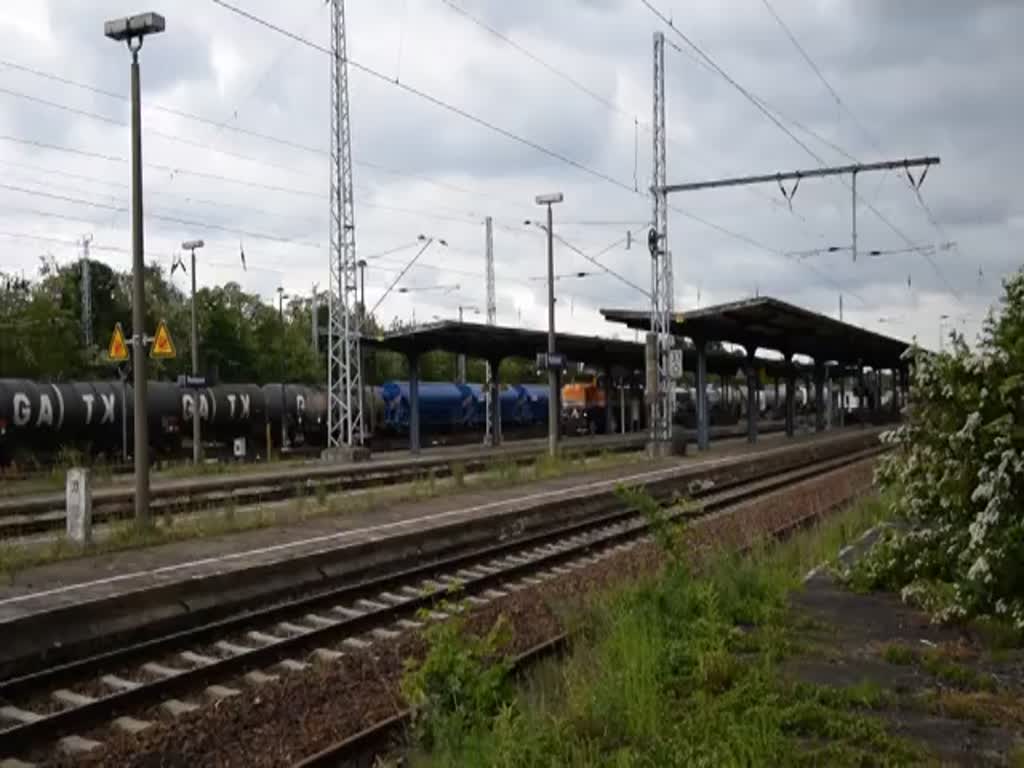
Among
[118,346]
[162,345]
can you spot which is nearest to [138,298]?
[118,346]

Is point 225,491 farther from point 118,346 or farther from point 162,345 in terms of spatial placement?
point 118,346

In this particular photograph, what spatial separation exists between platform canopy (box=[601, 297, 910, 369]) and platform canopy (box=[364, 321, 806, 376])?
13.4 ft

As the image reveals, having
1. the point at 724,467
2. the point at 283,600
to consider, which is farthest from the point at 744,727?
the point at 724,467

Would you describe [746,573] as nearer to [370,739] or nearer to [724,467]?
[370,739]

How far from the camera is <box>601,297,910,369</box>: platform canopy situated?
37.1 meters

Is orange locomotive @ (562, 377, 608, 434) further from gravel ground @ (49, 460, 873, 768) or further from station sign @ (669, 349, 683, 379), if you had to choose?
gravel ground @ (49, 460, 873, 768)

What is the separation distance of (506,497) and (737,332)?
845 inches

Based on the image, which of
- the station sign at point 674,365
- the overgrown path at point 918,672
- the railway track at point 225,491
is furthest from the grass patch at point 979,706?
the station sign at point 674,365

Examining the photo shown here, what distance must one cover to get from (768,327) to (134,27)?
101 feet

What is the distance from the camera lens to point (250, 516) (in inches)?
779

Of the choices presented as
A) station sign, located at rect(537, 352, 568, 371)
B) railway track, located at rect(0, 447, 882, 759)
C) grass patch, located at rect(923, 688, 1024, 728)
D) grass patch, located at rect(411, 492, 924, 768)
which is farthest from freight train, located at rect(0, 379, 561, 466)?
grass patch, located at rect(923, 688, 1024, 728)

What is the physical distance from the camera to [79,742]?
25.8 ft

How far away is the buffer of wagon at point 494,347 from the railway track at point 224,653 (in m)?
23.7

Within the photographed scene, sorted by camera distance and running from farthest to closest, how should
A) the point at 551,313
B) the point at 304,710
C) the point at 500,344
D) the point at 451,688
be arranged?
the point at 500,344 < the point at 551,313 < the point at 304,710 < the point at 451,688
